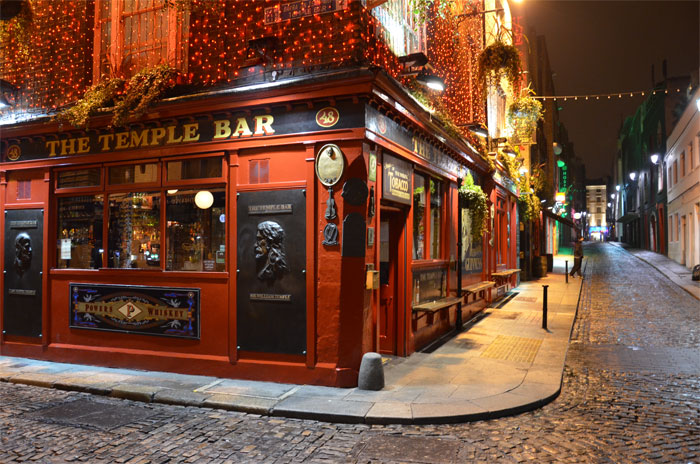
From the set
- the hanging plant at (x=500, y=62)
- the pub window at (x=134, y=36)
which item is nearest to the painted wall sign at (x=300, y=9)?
the pub window at (x=134, y=36)

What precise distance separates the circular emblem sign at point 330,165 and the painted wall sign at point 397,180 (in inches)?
43.2

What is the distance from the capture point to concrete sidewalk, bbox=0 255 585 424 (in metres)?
6.09

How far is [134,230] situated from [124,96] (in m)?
2.28

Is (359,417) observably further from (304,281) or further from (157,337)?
(157,337)

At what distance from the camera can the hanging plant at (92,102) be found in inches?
341

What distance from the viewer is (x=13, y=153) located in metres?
9.69

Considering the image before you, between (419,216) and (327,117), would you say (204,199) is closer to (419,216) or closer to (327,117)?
(327,117)

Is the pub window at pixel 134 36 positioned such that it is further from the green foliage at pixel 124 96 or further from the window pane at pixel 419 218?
the window pane at pixel 419 218

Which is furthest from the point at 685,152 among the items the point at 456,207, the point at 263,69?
the point at 263,69

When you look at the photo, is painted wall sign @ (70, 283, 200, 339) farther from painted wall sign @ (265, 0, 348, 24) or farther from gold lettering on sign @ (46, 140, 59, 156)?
painted wall sign @ (265, 0, 348, 24)

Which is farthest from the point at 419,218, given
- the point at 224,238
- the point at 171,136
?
the point at 171,136

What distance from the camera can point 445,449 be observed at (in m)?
5.08

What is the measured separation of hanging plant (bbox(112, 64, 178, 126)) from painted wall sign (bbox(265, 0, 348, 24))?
193cm

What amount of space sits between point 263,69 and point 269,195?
2007 millimetres
